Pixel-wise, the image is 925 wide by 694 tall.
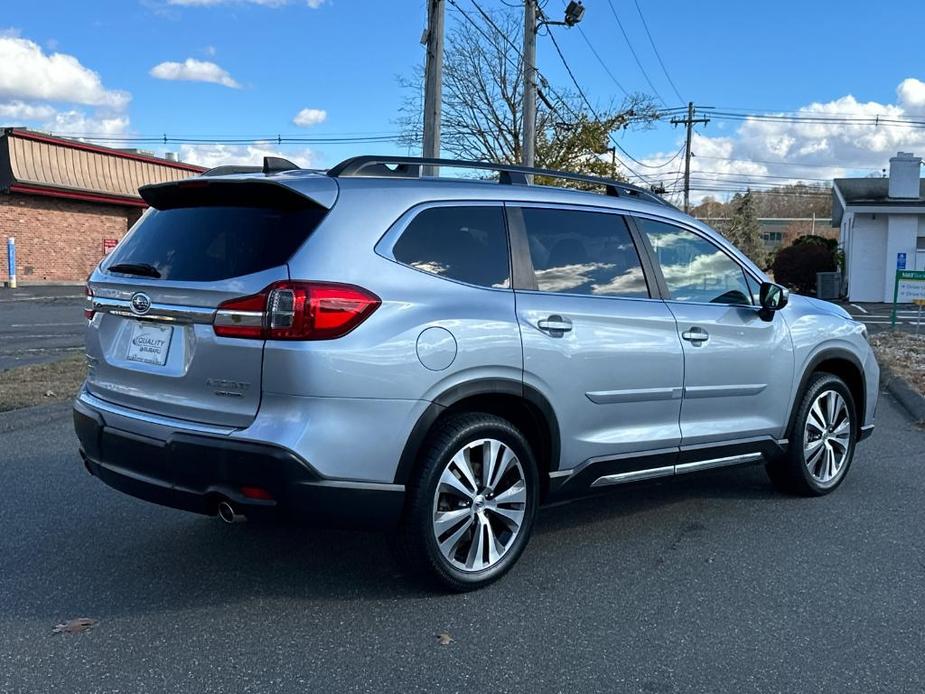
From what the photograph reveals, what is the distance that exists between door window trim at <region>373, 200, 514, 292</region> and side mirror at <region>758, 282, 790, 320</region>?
1.88 m

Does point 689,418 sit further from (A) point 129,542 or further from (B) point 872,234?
(B) point 872,234

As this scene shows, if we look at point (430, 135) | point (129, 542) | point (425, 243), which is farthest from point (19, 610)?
point (430, 135)

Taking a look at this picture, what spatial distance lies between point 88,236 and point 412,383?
122 feet

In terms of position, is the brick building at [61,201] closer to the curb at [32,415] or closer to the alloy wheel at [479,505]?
the curb at [32,415]

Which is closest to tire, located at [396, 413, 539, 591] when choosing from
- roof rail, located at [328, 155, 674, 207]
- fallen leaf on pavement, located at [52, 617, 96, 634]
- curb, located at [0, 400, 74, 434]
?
roof rail, located at [328, 155, 674, 207]

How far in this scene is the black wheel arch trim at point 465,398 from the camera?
367 centimetres

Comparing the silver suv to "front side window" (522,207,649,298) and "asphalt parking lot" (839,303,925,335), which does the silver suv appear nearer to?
"front side window" (522,207,649,298)

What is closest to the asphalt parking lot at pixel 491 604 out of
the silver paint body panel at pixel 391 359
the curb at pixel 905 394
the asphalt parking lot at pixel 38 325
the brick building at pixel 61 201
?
the silver paint body panel at pixel 391 359

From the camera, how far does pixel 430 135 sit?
12406 millimetres

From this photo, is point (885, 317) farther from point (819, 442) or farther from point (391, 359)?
point (391, 359)

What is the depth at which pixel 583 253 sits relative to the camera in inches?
179

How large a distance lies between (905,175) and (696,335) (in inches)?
1184

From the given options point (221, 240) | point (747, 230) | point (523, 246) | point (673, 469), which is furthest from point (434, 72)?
point (747, 230)

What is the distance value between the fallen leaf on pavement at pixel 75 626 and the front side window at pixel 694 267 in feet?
10.8
